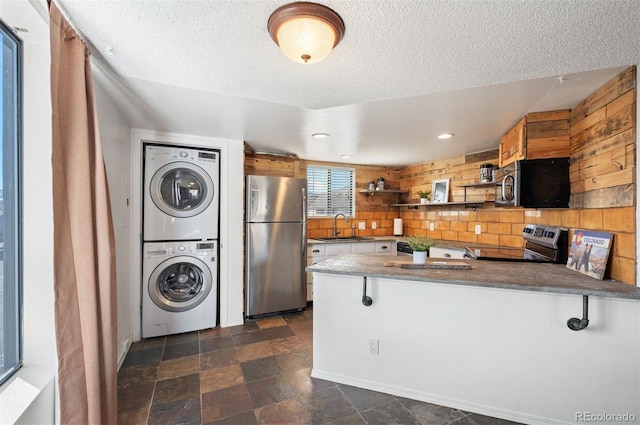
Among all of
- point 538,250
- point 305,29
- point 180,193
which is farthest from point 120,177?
point 538,250

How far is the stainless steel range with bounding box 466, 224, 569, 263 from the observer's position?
2.22 m

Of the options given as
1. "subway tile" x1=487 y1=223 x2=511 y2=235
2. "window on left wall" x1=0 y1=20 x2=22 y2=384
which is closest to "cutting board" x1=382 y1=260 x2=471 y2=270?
"subway tile" x1=487 y1=223 x2=511 y2=235

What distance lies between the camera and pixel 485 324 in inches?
70.9

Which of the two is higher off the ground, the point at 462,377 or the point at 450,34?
the point at 450,34

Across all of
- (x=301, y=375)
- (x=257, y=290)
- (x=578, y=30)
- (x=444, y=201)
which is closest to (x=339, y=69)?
(x=578, y=30)

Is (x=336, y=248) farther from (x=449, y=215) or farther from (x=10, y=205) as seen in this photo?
(x=10, y=205)

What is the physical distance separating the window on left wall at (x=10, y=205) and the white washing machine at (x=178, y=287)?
65.8 inches

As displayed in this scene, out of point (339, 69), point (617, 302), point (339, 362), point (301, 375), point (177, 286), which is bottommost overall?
point (301, 375)

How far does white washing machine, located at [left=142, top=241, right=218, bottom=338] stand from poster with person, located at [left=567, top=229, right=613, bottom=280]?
3.19 meters

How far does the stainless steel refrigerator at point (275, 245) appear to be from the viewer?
11.0ft

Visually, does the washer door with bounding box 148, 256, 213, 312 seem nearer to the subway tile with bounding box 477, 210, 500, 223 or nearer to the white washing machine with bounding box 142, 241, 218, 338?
the white washing machine with bounding box 142, 241, 218, 338

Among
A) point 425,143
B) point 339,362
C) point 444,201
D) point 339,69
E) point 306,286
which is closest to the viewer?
point 339,69

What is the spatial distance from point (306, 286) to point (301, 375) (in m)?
1.54

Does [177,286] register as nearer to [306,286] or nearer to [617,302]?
[306,286]
